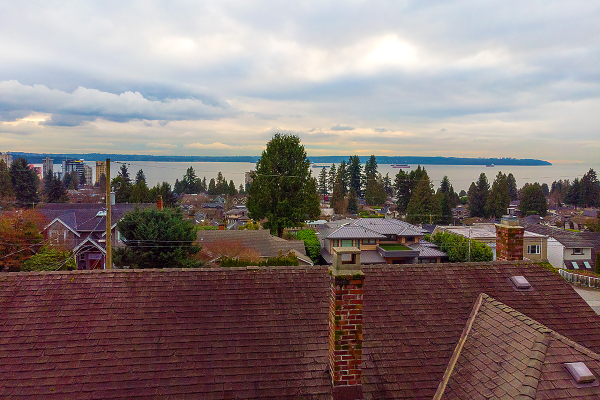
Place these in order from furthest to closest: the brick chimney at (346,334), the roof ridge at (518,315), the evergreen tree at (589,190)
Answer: the evergreen tree at (589,190), the roof ridge at (518,315), the brick chimney at (346,334)

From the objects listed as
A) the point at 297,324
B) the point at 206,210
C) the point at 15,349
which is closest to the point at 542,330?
the point at 297,324

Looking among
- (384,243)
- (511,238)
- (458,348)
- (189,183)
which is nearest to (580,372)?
(458,348)

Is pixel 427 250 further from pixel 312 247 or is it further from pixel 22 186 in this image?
pixel 22 186

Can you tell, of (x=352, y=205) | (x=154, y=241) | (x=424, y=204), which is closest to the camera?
(x=154, y=241)

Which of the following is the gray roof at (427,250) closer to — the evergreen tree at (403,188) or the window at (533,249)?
the window at (533,249)

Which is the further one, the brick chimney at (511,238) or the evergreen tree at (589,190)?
the evergreen tree at (589,190)

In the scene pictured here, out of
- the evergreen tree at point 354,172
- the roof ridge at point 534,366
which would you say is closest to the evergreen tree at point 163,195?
the evergreen tree at point 354,172
